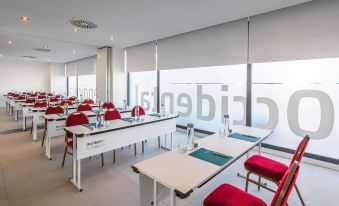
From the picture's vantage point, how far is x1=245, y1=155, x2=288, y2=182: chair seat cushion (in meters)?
1.94

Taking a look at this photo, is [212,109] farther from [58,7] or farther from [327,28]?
[58,7]

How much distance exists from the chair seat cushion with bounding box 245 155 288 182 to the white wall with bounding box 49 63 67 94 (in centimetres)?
1271

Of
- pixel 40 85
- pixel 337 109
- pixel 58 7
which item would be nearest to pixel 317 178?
pixel 337 109

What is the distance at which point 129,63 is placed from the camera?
6.69 m

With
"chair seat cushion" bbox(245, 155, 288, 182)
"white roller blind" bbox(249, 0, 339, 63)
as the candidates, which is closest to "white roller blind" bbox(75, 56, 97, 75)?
"white roller blind" bbox(249, 0, 339, 63)

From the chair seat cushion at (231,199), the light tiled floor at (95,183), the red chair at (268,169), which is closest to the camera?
the chair seat cushion at (231,199)

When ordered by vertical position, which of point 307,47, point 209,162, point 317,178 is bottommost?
point 317,178

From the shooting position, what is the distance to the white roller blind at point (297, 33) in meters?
2.94

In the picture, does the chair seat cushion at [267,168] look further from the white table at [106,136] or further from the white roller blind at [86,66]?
the white roller blind at [86,66]

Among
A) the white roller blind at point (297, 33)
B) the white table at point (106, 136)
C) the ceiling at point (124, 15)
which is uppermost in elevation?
the ceiling at point (124, 15)

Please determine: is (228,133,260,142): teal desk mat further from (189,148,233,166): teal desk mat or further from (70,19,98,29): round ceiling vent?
(70,19,98,29): round ceiling vent

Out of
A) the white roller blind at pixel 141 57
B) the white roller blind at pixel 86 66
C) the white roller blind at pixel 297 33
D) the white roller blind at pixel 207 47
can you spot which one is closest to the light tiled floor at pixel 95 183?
the white roller blind at pixel 297 33

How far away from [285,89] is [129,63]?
16.3 feet

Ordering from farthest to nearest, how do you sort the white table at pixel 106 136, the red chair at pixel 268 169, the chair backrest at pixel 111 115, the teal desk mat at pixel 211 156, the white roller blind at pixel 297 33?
the chair backrest at pixel 111 115 → the white roller blind at pixel 297 33 → the white table at pixel 106 136 → the red chair at pixel 268 169 → the teal desk mat at pixel 211 156
